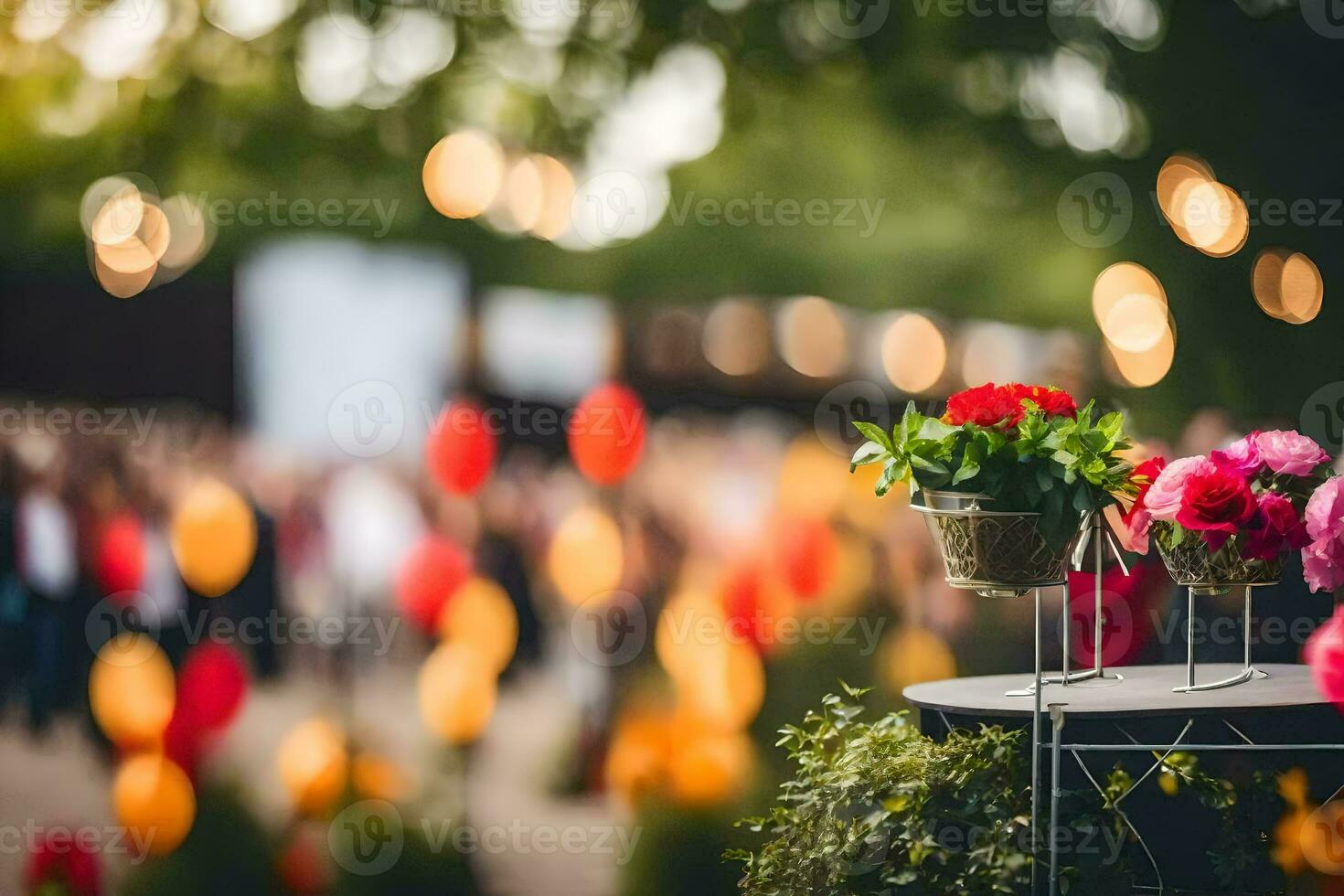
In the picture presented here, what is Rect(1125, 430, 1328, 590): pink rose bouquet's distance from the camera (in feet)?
6.40

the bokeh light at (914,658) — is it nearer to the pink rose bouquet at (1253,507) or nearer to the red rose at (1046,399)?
the pink rose bouquet at (1253,507)

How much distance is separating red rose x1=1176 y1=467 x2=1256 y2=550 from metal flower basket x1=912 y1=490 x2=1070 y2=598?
20cm

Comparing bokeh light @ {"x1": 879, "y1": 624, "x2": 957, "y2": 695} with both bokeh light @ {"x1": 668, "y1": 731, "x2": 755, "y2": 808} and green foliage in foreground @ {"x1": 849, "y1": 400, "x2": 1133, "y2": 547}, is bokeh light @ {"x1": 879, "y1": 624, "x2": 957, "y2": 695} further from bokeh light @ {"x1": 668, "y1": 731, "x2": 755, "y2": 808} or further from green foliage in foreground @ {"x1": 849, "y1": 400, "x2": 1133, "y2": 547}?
green foliage in foreground @ {"x1": 849, "y1": 400, "x2": 1133, "y2": 547}

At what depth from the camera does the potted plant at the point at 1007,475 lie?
1960 mm

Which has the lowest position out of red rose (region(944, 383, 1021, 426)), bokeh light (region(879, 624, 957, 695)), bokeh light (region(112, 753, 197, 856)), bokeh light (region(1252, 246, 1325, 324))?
bokeh light (region(112, 753, 197, 856))

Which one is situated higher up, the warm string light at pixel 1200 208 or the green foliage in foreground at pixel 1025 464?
the warm string light at pixel 1200 208

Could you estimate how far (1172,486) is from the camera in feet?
6.59

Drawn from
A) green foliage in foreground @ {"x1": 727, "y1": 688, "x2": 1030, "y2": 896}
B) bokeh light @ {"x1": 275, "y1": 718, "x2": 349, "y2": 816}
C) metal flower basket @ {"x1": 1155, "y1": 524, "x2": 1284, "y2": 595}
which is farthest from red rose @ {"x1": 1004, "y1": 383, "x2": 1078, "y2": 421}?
bokeh light @ {"x1": 275, "y1": 718, "x2": 349, "y2": 816}

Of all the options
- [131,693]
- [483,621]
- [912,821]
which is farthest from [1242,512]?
[131,693]

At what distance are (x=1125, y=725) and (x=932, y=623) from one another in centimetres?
79

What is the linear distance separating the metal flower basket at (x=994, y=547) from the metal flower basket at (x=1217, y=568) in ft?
0.80

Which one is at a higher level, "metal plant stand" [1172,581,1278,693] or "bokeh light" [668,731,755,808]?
"metal plant stand" [1172,581,1278,693]

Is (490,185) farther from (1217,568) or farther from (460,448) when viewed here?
(1217,568)

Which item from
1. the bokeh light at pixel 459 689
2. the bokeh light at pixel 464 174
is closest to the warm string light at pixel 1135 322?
the bokeh light at pixel 464 174
